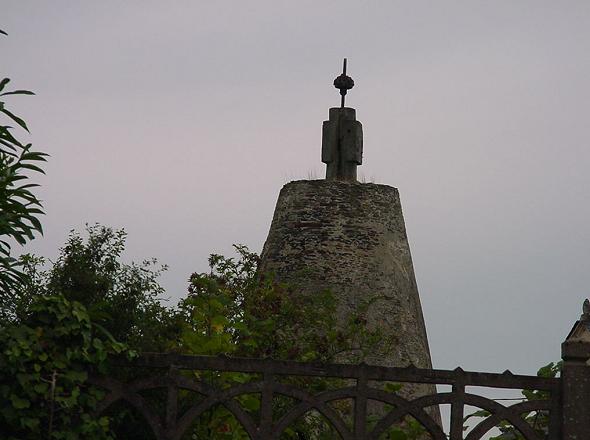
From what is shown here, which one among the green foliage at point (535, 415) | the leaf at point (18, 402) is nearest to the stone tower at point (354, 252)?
the green foliage at point (535, 415)

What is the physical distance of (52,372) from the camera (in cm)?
984

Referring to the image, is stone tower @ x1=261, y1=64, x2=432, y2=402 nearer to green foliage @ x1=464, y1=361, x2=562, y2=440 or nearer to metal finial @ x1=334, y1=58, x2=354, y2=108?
metal finial @ x1=334, y1=58, x2=354, y2=108

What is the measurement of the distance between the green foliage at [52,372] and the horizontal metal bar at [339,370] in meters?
0.33

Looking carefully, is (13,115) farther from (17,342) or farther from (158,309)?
(158,309)

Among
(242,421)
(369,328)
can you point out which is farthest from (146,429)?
(369,328)

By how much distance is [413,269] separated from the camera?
67.1 ft

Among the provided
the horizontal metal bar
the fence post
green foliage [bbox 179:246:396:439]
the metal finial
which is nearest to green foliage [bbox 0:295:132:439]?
the horizontal metal bar

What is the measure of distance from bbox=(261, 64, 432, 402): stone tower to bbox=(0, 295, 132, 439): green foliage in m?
9.27

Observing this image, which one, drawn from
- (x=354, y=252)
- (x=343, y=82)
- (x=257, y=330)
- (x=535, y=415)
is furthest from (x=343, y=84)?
(x=535, y=415)

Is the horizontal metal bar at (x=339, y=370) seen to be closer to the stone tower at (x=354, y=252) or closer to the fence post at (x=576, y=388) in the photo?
the fence post at (x=576, y=388)

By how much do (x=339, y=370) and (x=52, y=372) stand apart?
214 centimetres

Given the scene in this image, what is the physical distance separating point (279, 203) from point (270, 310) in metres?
4.04

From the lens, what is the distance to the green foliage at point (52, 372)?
9.70m

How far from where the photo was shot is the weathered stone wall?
19219 millimetres
